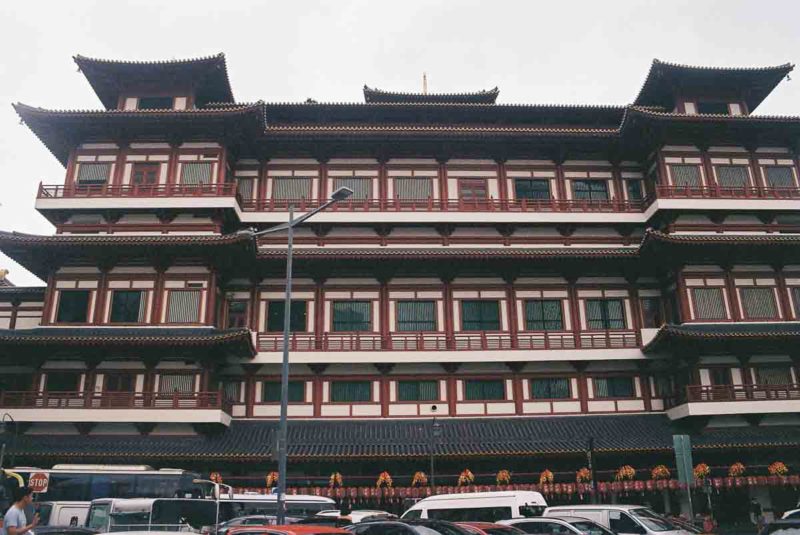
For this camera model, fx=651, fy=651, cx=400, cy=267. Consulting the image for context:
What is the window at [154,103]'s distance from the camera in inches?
1344

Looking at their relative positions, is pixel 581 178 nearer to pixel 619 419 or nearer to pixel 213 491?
pixel 619 419

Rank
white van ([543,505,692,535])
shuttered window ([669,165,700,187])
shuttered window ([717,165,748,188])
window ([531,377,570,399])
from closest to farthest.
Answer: white van ([543,505,692,535]) → window ([531,377,570,399]) → shuttered window ([669,165,700,187]) → shuttered window ([717,165,748,188])

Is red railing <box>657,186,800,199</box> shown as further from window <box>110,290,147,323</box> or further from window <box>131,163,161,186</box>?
window <box>110,290,147,323</box>

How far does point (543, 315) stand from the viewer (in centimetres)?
3231

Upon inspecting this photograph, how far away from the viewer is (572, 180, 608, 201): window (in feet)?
115

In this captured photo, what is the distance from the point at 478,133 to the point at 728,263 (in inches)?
542

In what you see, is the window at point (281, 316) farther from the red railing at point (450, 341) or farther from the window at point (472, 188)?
the window at point (472, 188)

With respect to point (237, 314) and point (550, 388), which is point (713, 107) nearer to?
point (550, 388)

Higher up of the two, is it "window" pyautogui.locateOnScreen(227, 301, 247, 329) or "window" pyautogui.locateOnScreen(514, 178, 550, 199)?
"window" pyautogui.locateOnScreen(514, 178, 550, 199)

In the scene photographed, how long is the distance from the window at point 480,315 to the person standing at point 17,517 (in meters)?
23.6

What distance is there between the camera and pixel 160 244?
29531 millimetres

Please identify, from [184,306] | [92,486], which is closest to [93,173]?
[184,306]

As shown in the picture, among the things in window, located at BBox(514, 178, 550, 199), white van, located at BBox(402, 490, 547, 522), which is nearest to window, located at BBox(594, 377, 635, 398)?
window, located at BBox(514, 178, 550, 199)

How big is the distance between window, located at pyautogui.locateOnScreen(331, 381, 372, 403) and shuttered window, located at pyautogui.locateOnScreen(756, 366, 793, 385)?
18134mm
